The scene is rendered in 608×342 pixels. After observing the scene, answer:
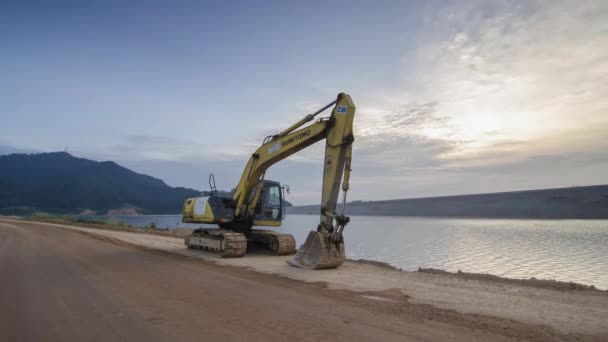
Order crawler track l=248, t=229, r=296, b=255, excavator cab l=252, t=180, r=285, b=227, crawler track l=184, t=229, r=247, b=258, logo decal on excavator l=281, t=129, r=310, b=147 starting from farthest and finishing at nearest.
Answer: excavator cab l=252, t=180, r=285, b=227 → crawler track l=248, t=229, r=296, b=255 → crawler track l=184, t=229, r=247, b=258 → logo decal on excavator l=281, t=129, r=310, b=147

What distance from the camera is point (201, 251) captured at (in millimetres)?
14945

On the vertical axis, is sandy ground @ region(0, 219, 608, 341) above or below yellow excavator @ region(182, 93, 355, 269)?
below

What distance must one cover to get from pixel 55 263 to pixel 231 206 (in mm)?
5905

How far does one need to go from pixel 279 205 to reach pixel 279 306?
8.82 metres

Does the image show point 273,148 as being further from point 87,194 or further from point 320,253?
point 87,194

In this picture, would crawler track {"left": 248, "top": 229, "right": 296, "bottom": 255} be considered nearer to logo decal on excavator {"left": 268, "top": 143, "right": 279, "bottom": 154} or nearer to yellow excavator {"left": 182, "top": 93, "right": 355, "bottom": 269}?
yellow excavator {"left": 182, "top": 93, "right": 355, "bottom": 269}

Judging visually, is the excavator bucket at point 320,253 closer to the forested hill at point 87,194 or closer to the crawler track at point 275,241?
the crawler track at point 275,241

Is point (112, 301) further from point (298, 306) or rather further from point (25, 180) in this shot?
point (25, 180)

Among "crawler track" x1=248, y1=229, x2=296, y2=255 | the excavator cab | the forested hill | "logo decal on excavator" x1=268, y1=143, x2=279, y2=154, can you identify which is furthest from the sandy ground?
the forested hill

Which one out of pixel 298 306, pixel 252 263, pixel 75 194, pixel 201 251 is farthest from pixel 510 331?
pixel 75 194

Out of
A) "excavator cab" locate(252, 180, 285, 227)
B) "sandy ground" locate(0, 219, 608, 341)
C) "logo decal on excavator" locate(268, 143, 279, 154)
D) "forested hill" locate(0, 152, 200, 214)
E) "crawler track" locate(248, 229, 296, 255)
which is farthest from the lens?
"forested hill" locate(0, 152, 200, 214)

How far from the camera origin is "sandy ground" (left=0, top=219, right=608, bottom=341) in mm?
4629

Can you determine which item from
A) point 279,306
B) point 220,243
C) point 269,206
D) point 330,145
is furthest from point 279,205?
point 279,306

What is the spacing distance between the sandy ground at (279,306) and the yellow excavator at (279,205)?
0.86 metres
